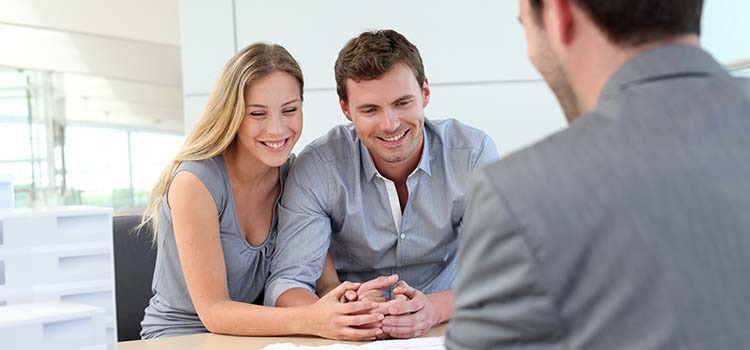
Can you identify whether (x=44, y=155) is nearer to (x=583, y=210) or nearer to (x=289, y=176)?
(x=289, y=176)

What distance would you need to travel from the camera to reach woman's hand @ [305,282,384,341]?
67.7 inches

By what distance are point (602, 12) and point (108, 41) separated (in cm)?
939

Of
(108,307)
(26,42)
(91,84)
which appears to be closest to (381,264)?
(108,307)

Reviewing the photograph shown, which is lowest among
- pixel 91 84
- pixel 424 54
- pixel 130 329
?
pixel 130 329

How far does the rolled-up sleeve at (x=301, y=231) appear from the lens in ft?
6.71

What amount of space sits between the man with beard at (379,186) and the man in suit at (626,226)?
138 cm

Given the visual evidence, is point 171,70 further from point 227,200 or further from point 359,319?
point 359,319

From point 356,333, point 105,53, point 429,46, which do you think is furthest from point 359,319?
point 105,53

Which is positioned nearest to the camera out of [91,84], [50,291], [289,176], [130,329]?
[50,291]

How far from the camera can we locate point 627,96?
2.30 feet

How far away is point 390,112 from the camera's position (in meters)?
2.10

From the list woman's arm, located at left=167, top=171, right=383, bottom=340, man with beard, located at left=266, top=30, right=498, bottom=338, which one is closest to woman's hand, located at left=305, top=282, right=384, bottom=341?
woman's arm, located at left=167, top=171, right=383, bottom=340

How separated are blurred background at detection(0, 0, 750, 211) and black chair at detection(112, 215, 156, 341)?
301mm

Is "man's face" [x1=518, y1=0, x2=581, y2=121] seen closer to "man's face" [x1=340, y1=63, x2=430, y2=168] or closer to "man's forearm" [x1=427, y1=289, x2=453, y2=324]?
"man's forearm" [x1=427, y1=289, x2=453, y2=324]
